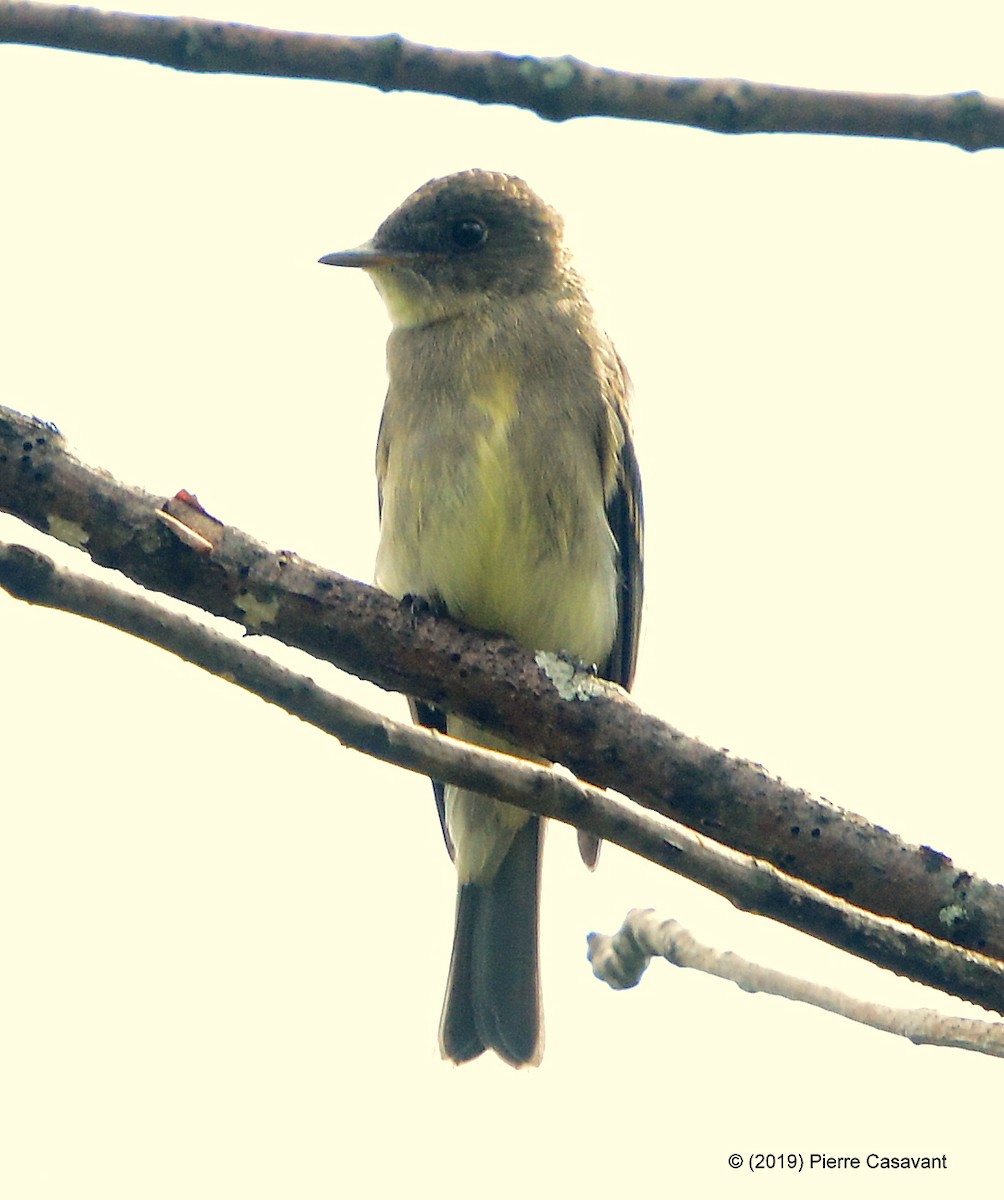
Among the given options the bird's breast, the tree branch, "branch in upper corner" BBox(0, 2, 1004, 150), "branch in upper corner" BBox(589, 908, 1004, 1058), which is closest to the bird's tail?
the bird's breast

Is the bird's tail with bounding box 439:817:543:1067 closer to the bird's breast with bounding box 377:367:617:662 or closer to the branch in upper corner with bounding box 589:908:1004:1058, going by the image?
the bird's breast with bounding box 377:367:617:662

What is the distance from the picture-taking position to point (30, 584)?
294cm

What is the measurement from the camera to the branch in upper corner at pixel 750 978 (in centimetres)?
326

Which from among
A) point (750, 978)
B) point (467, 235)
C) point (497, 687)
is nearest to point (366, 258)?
point (467, 235)

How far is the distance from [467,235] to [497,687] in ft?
7.83

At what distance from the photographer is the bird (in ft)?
16.3

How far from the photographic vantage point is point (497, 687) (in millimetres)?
4090

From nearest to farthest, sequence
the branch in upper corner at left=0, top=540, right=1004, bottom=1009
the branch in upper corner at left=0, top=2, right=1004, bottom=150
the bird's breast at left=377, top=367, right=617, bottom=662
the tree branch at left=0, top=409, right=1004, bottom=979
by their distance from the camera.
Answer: the branch in upper corner at left=0, top=2, right=1004, bottom=150 → the branch in upper corner at left=0, top=540, right=1004, bottom=1009 → the tree branch at left=0, top=409, right=1004, bottom=979 → the bird's breast at left=377, top=367, right=617, bottom=662

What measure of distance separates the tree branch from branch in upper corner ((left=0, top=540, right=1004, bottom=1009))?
0.78 feet

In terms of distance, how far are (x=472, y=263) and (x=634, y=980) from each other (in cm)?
281

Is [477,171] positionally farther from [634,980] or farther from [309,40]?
[309,40]

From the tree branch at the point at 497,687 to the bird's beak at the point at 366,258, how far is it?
2.13 metres

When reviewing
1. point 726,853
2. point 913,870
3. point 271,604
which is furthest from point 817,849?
point 271,604

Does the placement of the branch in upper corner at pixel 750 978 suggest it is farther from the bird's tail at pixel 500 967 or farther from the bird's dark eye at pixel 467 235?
the bird's dark eye at pixel 467 235
